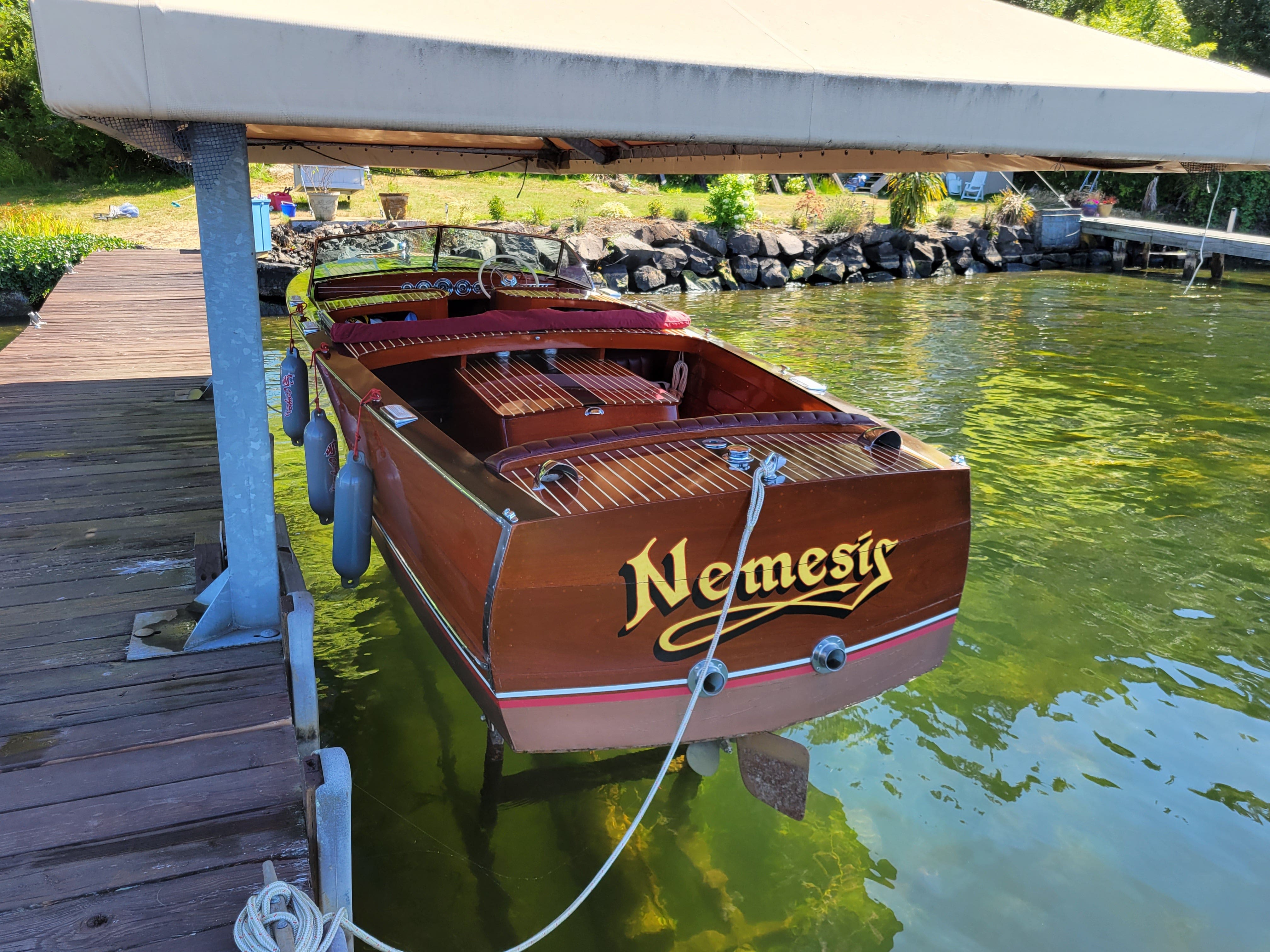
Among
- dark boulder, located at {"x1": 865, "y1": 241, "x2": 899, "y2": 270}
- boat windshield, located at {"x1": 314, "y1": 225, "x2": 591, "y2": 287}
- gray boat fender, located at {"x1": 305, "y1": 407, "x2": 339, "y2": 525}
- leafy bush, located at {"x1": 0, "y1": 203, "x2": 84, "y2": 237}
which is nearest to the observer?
gray boat fender, located at {"x1": 305, "y1": 407, "x2": 339, "y2": 525}

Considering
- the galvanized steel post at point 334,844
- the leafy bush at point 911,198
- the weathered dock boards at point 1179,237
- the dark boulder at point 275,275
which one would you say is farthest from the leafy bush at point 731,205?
the galvanized steel post at point 334,844

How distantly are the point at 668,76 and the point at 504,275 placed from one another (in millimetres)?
4447

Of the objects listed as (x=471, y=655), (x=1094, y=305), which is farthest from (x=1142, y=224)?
(x=471, y=655)

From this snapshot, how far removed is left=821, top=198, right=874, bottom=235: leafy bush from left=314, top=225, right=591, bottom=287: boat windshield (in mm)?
14771

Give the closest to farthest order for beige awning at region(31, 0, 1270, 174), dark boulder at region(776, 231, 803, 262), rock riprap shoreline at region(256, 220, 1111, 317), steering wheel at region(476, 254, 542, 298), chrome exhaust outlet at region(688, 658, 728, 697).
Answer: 1. beige awning at region(31, 0, 1270, 174)
2. chrome exhaust outlet at region(688, 658, 728, 697)
3. steering wheel at region(476, 254, 542, 298)
4. rock riprap shoreline at region(256, 220, 1111, 317)
5. dark boulder at region(776, 231, 803, 262)

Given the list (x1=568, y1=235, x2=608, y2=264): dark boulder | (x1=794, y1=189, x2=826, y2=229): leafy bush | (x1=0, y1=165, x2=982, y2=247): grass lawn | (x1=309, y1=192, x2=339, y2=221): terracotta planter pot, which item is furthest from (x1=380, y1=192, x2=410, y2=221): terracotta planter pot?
(x1=794, y1=189, x2=826, y2=229): leafy bush

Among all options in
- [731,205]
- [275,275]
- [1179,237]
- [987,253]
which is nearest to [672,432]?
[275,275]

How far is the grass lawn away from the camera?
17.8 meters

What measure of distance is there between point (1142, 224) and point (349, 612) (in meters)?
23.4

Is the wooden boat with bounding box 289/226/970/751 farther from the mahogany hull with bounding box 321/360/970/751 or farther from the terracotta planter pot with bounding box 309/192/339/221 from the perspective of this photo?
the terracotta planter pot with bounding box 309/192/339/221

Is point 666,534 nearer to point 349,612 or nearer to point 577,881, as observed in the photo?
point 577,881

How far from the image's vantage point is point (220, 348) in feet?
9.28

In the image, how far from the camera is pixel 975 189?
93.2ft

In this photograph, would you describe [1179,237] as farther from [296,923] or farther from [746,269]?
[296,923]
